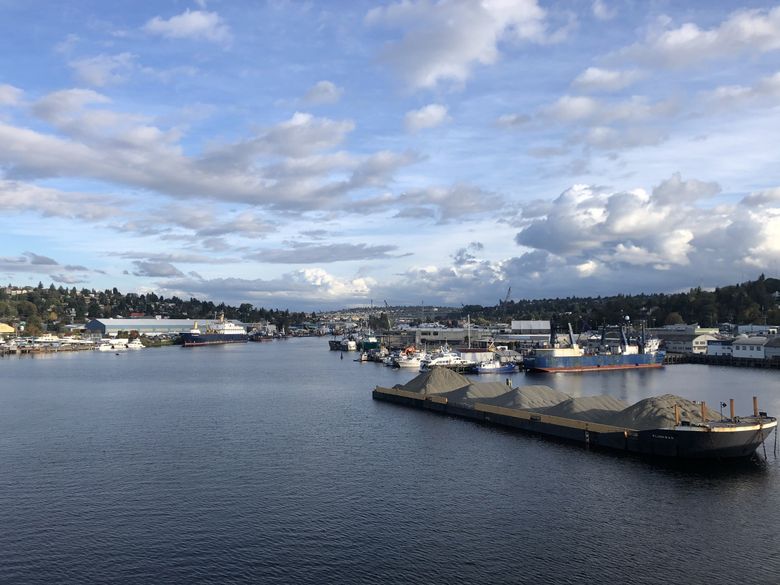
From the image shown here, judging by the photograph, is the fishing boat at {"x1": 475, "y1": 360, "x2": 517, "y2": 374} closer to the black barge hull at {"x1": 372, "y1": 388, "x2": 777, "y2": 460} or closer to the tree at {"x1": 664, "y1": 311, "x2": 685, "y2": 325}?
the black barge hull at {"x1": 372, "y1": 388, "x2": 777, "y2": 460}

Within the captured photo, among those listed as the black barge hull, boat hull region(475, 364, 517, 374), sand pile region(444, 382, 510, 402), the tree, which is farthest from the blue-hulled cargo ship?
the tree

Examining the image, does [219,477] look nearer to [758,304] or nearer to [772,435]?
[772,435]

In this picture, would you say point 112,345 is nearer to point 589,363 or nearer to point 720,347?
point 589,363

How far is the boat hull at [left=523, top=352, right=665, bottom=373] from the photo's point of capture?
303 feet

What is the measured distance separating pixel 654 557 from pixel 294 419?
3039 centimetres

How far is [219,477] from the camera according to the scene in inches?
1177

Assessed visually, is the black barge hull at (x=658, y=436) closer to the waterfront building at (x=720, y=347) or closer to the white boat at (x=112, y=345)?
the waterfront building at (x=720, y=347)

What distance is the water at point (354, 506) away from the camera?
1997cm

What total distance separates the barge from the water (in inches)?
55.1

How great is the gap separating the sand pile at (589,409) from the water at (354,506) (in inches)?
120

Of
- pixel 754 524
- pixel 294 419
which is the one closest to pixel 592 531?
pixel 754 524

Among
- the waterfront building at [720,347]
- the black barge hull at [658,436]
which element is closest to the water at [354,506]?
the black barge hull at [658,436]

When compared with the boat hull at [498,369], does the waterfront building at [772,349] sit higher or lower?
higher

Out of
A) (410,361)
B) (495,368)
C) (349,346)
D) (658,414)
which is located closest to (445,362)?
(495,368)
